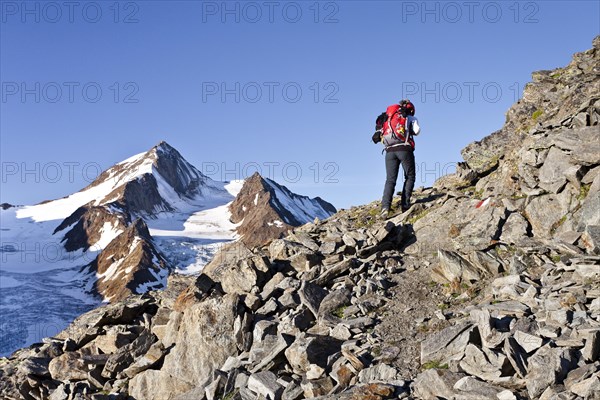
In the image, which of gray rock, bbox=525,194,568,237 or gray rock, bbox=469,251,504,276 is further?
gray rock, bbox=525,194,568,237

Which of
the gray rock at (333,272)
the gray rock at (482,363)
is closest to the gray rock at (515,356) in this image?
the gray rock at (482,363)

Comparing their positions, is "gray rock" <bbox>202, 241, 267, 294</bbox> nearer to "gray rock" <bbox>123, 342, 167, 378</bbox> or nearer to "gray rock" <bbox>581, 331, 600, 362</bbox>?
"gray rock" <bbox>123, 342, 167, 378</bbox>

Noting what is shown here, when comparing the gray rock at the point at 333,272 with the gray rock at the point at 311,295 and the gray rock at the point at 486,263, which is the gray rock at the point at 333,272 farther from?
the gray rock at the point at 486,263

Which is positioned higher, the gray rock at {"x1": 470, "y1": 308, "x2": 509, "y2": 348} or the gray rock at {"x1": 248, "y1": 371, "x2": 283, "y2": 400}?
the gray rock at {"x1": 470, "y1": 308, "x2": 509, "y2": 348}

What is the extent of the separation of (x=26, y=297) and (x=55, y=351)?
15559cm

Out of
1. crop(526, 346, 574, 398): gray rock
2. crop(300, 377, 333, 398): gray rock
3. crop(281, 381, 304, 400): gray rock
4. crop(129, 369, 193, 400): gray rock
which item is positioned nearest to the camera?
crop(526, 346, 574, 398): gray rock

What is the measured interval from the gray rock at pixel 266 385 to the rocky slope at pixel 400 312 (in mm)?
35

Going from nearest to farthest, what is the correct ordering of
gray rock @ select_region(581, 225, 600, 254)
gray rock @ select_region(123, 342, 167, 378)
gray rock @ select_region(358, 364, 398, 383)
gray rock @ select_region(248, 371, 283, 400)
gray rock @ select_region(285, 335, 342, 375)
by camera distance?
gray rock @ select_region(358, 364, 398, 383) → gray rock @ select_region(248, 371, 283, 400) → gray rock @ select_region(285, 335, 342, 375) → gray rock @ select_region(581, 225, 600, 254) → gray rock @ select_region(123, 342, 167, 378)

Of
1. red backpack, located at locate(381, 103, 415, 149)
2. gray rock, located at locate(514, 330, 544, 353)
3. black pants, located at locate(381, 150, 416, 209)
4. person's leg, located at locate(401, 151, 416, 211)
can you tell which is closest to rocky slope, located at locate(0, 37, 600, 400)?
gray rock, located at locate(514, 330, 544, 353)

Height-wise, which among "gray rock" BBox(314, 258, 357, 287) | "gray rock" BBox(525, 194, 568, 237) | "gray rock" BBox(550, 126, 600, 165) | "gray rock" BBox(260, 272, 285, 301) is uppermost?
"gray rock" BBox(550, 126, 600, 165)

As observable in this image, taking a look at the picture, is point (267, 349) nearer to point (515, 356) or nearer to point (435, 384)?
point (435, 384)

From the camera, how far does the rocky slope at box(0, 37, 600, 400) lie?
9773mm

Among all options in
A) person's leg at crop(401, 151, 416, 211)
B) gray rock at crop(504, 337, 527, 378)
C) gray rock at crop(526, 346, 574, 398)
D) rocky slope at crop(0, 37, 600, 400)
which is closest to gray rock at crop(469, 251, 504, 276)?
rocky slope at crop(0, 37, 600, 400)

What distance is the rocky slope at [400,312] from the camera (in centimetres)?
977
